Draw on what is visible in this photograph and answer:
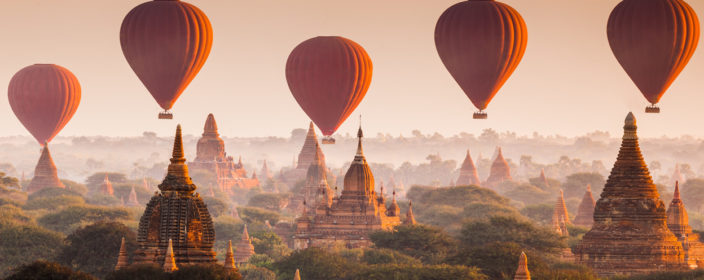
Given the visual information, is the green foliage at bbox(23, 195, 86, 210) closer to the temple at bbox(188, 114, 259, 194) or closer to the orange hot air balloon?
the orange hot air balloon

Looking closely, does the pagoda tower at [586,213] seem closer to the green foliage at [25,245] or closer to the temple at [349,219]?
the temple at [349,219]

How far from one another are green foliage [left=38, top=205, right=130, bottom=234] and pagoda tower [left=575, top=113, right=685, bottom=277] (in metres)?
40.6

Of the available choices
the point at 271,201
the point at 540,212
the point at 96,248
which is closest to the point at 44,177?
the point at 271,201

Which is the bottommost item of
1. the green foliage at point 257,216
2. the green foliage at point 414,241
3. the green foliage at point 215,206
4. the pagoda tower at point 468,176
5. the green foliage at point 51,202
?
the green foliage at point 414,241

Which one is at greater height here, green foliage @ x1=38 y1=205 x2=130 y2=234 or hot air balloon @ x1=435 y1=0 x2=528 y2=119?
hot air balloon @ x1=435 y1=0 x2=528 y2=119

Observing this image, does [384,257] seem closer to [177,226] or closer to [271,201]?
[177,226]

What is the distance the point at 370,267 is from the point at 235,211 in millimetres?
60520

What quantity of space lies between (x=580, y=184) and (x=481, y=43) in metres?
98.6

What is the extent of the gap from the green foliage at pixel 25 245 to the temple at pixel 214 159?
60.5m

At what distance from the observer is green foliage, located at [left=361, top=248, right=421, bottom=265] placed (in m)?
62.8

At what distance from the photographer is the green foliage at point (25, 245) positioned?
64.4 metres

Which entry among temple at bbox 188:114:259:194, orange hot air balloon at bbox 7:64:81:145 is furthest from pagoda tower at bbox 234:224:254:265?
temple at bbox 188:114:259:194

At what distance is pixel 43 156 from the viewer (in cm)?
11619

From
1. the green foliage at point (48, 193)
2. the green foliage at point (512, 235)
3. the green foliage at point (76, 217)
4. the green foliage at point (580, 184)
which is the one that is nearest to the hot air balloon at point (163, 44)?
the green foliage at point (512, 235)
